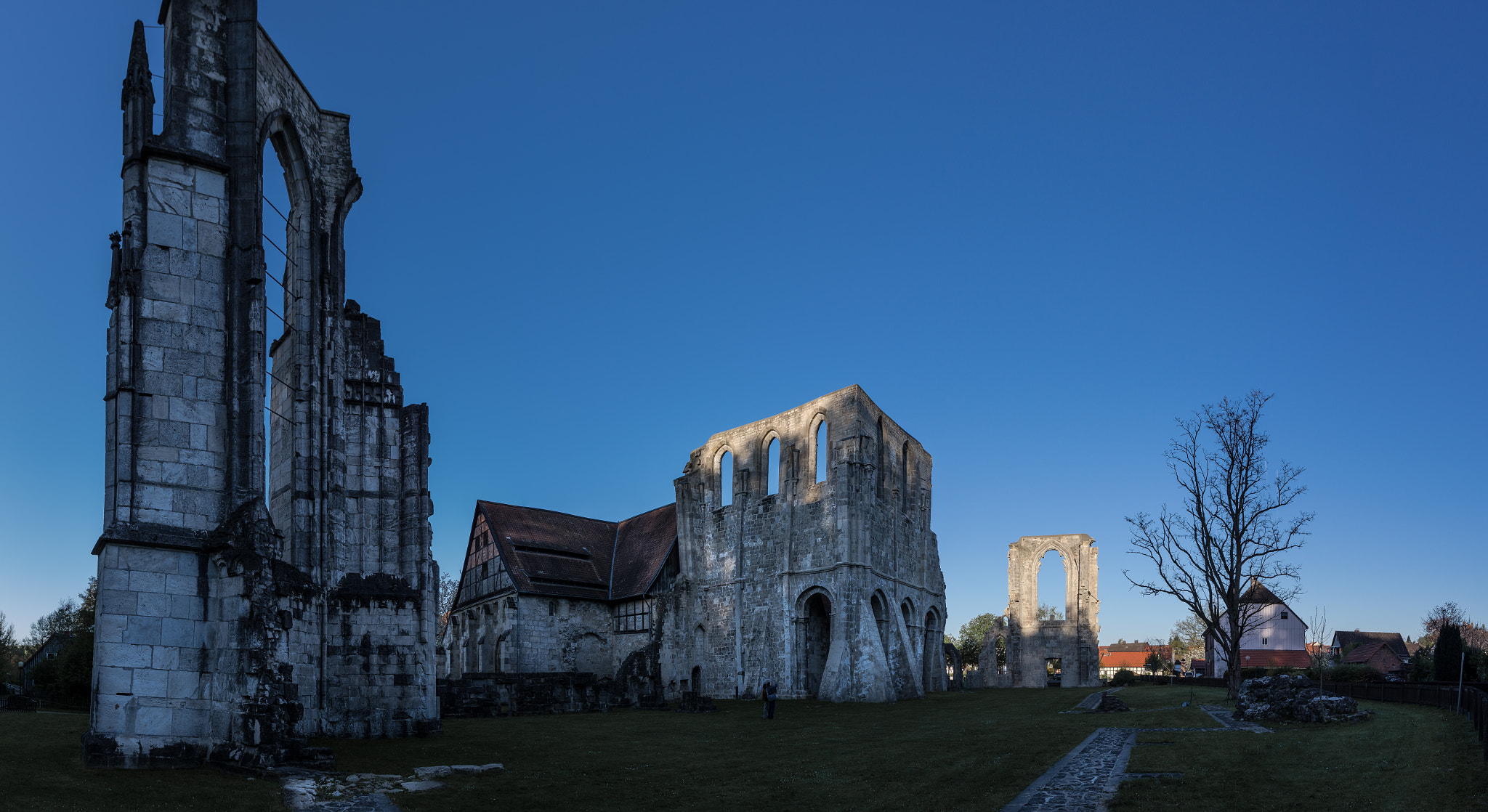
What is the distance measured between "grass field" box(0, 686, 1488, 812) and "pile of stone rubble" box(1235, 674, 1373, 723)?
634mm

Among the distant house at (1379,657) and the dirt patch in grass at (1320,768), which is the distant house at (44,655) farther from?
the distant house at (1379,657)

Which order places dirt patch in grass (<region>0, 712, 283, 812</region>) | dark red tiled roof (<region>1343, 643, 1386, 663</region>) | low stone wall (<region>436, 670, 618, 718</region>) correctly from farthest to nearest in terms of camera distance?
dark red tiled roof (<region>1343, 643, 1386, 663</region>) → low stone wall (<region>436, 670, 618, 718</region>) → dirt patch in grass (<region>0, 712, 283, 812</region>)

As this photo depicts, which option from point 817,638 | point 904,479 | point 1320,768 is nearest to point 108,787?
point 1320,768

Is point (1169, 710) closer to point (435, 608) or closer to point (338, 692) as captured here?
point (435, 608)

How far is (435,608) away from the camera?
2114cm

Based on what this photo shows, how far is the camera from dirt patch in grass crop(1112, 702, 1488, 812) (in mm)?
10406

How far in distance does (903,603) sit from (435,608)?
86.0 ft

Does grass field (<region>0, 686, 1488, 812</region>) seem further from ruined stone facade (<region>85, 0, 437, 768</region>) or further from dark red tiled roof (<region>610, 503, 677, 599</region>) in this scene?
dark red tiled roof (<region>610, 503, 677, 599</region>)

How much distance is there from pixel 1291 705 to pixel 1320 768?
9525 mm

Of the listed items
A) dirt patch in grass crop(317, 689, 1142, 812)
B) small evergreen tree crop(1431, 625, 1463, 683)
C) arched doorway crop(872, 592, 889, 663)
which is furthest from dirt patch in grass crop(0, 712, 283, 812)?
small evergreen tree crop(1431, 625, 1463, 683)

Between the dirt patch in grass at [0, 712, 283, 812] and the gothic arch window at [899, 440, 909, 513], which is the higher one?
the gothic arch window at [899, 440, 909, 513]

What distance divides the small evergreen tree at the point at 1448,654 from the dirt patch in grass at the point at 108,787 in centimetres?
3659

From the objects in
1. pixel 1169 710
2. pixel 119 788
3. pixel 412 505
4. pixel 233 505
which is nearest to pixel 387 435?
pixel 412 505

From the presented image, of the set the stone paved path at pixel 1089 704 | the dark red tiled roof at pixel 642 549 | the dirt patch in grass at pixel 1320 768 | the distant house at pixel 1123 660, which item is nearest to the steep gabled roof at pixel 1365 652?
the stone paved path at pixel 1089 704
